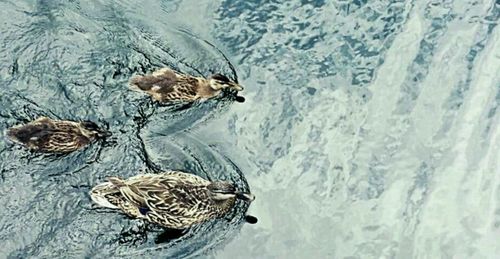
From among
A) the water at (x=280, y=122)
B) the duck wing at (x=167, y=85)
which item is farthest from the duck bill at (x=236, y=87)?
the duck wing at (x=167, y=85)

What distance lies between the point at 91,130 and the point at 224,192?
822 mm

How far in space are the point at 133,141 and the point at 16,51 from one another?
0.91 metres

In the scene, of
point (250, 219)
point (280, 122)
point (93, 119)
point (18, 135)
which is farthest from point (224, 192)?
point (18, 135)

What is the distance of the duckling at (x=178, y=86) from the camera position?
16.9ft

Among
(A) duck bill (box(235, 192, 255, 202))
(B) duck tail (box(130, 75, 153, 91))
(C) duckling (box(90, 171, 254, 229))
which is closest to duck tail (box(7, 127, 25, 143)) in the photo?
(C) duckling (box(90, 171, 254, 229))

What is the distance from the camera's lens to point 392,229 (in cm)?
489

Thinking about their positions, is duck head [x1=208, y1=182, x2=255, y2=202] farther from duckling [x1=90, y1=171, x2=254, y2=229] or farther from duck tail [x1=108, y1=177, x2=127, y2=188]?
duck tail [x1=108, y1=177, x2=127, y2=188]

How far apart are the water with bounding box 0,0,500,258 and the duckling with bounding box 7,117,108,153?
0.25 ft

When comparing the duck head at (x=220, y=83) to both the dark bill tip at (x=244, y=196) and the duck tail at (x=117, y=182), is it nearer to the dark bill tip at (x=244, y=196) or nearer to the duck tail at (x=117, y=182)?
the dark bill tip at (x=244, y=196)

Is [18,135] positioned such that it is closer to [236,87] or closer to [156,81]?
[156,81]

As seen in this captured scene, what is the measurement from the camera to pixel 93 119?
5105mm

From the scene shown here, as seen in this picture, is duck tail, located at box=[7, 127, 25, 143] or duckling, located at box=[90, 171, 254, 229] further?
duck tail, located at box=[7, 127, 25, 143]

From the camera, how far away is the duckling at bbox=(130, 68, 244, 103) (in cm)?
514

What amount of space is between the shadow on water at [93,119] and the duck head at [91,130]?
6 centimetres
